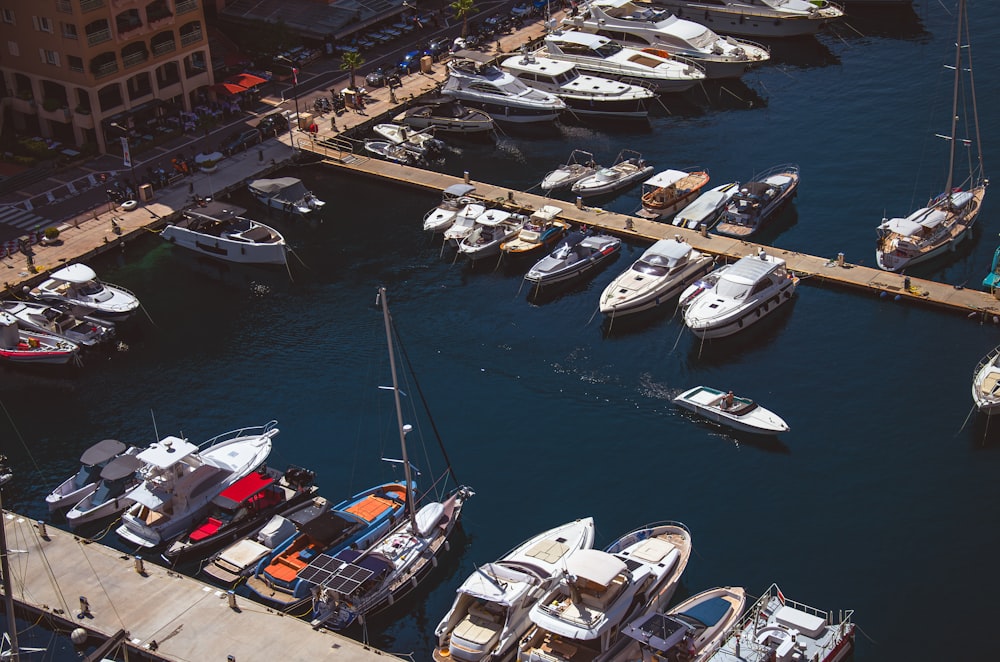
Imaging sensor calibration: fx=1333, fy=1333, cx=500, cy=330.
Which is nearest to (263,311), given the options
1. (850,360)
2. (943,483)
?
(850,360)

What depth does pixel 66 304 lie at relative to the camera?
3777 inches

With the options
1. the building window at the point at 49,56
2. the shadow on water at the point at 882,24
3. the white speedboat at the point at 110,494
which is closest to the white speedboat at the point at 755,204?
the shadow on water at the point at 882,24

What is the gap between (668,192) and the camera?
4247 inches

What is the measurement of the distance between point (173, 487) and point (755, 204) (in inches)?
2009

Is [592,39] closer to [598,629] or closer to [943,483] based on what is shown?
[943,483]

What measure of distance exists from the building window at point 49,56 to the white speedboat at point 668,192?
5177cm

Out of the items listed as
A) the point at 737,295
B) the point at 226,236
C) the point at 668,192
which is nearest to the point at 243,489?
the point at 226,236

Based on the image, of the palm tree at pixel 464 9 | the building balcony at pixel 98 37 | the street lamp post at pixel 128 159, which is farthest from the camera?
the palm tree at pixel 464 9

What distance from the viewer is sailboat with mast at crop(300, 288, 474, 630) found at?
2677 inches

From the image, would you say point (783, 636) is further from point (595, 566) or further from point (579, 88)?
point (579, 88)

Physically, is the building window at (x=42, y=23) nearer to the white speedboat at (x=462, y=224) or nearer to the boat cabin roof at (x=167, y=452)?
the white speedboat at (x=462, y=224)

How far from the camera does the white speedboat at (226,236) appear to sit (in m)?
103

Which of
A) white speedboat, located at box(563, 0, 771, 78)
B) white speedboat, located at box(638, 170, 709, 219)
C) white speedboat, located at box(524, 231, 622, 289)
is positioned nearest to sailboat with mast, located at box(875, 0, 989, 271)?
white speedboat, located at box(638, 170, 709, 219)

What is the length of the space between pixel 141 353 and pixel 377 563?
105ft
